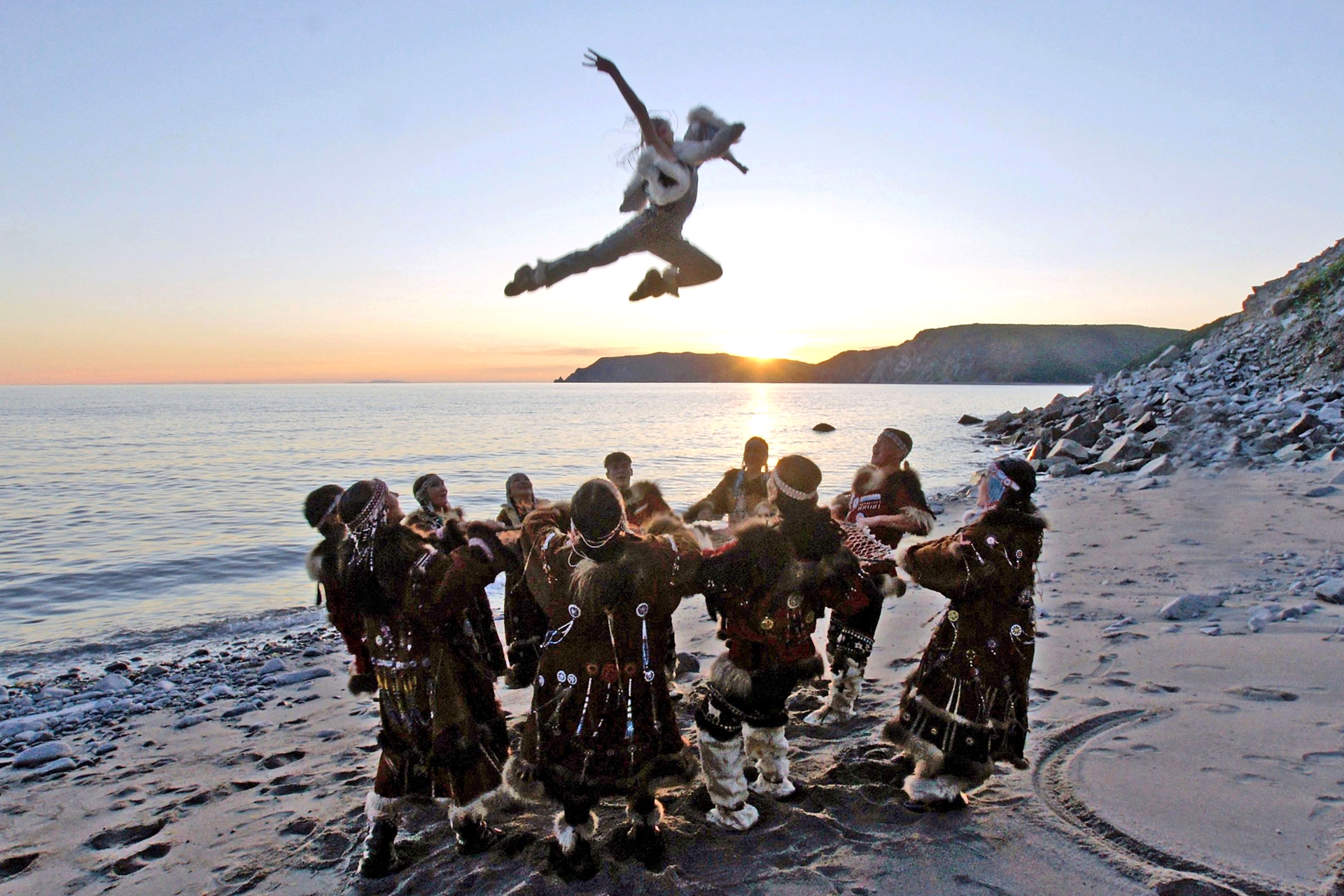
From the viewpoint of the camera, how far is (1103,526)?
11836 millimetres

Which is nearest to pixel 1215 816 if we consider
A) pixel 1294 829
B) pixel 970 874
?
pixel 1294 829

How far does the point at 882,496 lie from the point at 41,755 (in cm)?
650

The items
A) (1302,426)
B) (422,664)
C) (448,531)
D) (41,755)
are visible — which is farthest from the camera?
(1302,426)

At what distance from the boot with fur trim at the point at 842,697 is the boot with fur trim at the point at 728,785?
1518 millimetres

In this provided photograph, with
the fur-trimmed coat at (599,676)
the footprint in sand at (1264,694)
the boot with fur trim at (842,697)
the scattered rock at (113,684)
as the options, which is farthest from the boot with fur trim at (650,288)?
the scattered rock at (113,684)

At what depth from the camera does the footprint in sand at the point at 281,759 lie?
5.62 m

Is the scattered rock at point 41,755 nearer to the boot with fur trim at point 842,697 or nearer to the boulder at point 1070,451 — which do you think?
the boot with fur trim at point 842,697

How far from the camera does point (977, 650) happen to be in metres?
4.17

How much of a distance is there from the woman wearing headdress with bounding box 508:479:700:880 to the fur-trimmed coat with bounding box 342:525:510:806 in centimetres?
25

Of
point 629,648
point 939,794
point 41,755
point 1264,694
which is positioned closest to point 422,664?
point 629,648

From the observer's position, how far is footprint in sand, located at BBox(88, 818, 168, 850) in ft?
15.1

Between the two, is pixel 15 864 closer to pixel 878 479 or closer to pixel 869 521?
pixel 869 521

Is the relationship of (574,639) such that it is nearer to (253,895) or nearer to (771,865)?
(771,865)

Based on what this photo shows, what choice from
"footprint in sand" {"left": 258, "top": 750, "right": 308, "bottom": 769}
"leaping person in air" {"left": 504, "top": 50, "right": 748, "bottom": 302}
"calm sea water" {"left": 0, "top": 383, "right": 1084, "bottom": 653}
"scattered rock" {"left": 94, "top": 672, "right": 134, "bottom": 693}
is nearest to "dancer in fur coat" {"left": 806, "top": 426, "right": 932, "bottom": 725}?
"leaping person in air" {"left": 504, "top": 50, "right": 748, "bottom": 302}
